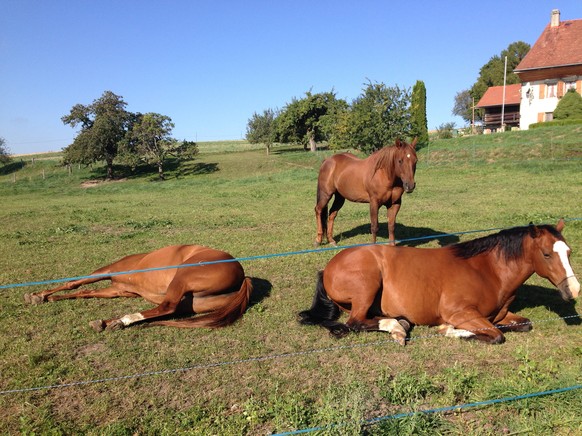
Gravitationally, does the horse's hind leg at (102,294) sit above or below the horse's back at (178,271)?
below

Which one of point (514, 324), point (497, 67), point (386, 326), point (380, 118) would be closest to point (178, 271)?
point (386, 326)

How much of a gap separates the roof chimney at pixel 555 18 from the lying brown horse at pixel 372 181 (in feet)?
153

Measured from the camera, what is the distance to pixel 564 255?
4.16 metres

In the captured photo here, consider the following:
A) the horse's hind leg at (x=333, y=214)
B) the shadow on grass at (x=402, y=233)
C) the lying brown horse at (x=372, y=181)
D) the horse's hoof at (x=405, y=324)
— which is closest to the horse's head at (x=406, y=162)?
the lying brown horse at (x=372, y=181)

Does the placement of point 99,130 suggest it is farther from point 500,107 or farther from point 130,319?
point 500,107

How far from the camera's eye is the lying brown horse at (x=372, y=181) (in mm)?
7768

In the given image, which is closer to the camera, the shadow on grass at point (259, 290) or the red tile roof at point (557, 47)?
the shadow on grass at point (259, 290)

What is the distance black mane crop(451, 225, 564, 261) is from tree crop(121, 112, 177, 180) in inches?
1440

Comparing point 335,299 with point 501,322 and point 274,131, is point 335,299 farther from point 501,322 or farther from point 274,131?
point 274,131

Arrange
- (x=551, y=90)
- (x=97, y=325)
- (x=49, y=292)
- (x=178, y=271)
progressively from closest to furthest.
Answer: (x=97, y=325), (x=178, y=271), (x=49, y=292), (x=551, y=90)

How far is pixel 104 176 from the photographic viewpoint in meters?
43.0

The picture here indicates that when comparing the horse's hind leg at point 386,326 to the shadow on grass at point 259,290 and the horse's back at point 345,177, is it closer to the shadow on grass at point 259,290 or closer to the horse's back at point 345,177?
the shadow on grass at point 259,290

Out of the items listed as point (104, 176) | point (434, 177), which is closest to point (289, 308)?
point (434, 177)

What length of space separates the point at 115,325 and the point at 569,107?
4445cm
